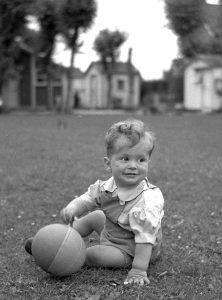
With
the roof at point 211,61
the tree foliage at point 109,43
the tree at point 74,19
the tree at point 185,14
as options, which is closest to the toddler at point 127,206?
the tree at point 185,14

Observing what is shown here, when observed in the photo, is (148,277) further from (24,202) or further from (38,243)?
(24,202)

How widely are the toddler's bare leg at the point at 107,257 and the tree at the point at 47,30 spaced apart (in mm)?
28193

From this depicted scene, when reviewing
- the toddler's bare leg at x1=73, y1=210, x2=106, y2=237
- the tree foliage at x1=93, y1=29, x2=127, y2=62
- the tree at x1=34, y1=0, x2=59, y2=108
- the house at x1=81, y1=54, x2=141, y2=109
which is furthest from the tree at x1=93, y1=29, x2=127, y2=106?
the toddler's bare leg at x1=73, y1=210, x2=106, y2=237

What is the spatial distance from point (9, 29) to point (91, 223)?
29.8 metres

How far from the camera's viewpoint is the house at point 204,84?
43.2 meters

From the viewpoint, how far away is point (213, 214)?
239 inches

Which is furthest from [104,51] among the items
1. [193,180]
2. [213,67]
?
[193,180]

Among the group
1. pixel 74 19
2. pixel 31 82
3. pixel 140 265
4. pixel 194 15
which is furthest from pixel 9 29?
pixel 140 265

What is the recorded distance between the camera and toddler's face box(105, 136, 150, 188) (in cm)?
385

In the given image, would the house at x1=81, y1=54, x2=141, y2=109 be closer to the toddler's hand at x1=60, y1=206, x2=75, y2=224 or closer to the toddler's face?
the toddler's hand at x1=60, y1=206, x2=75, y2=224

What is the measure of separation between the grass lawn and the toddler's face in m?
0.73

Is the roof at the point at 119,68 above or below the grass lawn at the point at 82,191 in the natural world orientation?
above

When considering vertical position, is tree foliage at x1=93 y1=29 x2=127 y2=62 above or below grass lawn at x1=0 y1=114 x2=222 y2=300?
above

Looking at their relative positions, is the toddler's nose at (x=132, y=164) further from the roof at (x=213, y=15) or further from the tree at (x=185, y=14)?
the roof at (x=213, y=15)
